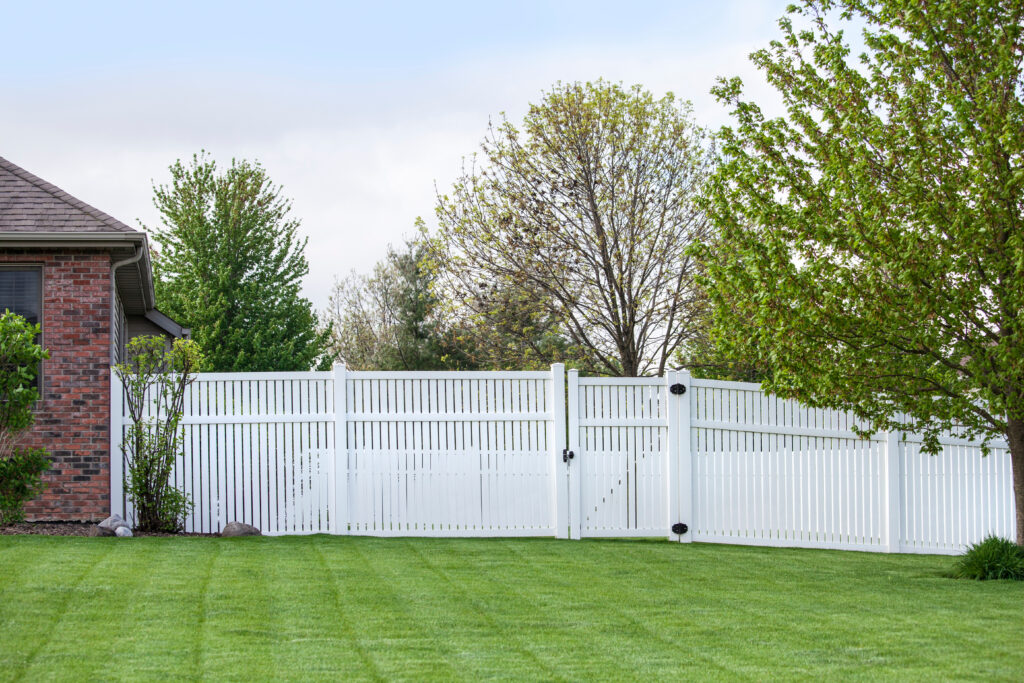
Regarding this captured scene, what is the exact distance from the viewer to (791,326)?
9070 mm

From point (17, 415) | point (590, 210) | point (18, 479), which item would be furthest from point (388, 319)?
point (17, 415)

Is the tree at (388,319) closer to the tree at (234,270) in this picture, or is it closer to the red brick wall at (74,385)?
the tree at (234,270)

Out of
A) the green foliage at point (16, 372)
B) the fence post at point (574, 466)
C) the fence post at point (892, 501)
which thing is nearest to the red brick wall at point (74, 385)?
the green foliage at point (16, 372)

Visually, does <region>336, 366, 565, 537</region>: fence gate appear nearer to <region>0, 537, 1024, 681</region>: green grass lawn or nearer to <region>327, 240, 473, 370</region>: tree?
<region>0, 537, 1024, 681</region>: green grass lawn

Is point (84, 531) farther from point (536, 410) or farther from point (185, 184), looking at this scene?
point (185, 184)

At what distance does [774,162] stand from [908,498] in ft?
12.8

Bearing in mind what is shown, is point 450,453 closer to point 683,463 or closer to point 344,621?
point 683,463

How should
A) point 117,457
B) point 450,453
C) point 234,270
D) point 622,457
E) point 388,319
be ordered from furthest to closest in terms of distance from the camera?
point 388,319, point 234,270, point 622,457, point 450,453, point 117,457

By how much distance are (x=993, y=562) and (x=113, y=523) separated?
790 centimetres

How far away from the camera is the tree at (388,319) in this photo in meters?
35.2

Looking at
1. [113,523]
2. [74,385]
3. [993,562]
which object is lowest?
[993,562]

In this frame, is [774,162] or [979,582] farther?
[774,162]

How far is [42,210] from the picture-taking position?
11.3 m

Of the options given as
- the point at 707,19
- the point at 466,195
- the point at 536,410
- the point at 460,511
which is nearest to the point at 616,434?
the point at 536,410
